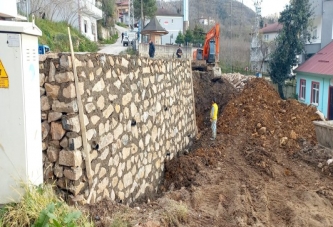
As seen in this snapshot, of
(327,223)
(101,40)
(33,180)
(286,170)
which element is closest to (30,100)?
(33,180)

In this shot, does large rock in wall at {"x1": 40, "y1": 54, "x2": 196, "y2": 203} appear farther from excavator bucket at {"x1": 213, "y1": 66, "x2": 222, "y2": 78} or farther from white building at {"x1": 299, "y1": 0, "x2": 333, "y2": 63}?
white building at {"x1": 299, "y1": 0, "x2": 333, "y2": 63}

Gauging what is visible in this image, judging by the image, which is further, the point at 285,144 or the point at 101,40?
the point at 101,40

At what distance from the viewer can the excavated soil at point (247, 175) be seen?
5117 millimetres

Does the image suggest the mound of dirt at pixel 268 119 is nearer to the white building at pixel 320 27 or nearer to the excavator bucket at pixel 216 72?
the excavator bucket at pixel 216 72

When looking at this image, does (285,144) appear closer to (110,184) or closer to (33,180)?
(110,184)

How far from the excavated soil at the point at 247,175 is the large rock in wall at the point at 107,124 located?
47cm

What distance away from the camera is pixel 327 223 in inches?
240

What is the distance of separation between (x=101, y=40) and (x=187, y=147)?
30862 mm

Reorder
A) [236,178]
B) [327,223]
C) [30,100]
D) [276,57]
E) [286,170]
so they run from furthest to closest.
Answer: [276,57], [286,170], [236,178], [327,223], [30,100]

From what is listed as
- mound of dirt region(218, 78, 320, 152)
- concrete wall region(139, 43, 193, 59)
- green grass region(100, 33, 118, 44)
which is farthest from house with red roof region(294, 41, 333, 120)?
green grass region(100, 33, 118, 44)

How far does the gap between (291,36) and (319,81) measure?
18.3 ft

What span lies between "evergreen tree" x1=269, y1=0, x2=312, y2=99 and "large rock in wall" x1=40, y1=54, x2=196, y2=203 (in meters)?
20.3

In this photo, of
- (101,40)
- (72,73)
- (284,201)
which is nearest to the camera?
(72,73)

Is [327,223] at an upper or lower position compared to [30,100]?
lower
